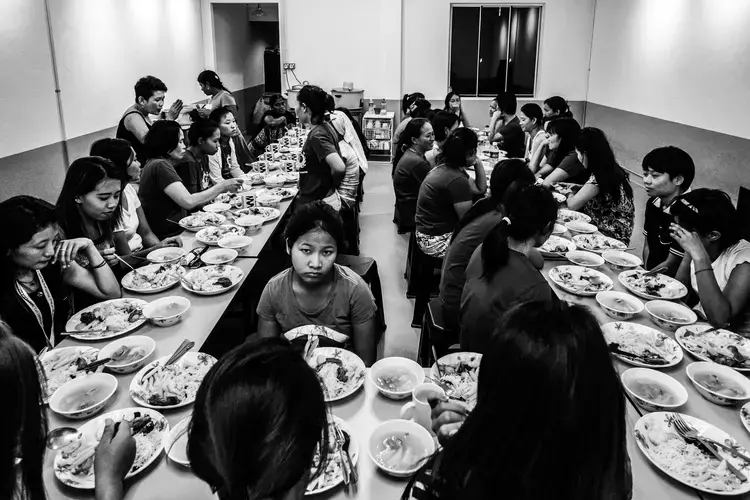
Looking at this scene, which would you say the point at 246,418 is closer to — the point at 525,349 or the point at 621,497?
the point at 525,349

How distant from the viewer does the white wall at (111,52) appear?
17.1 ft

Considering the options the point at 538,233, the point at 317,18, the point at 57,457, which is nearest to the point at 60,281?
the point at 57,457

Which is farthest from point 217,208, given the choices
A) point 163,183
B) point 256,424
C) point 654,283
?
point 256,424

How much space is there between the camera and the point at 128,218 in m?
3.17

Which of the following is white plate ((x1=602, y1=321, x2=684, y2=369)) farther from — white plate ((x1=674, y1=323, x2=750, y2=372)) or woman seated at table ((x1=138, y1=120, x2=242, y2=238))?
woman seated at table ((x1=138, y1=120, x2=242, y2=238))

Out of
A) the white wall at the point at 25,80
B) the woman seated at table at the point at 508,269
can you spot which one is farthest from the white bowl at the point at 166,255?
the white wall at the point at 25,80

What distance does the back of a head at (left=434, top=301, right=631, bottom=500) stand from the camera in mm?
918

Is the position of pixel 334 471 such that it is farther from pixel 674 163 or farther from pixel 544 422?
pixel 674 163

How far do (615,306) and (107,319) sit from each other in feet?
6.66

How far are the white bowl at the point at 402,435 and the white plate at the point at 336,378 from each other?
7.9 inches

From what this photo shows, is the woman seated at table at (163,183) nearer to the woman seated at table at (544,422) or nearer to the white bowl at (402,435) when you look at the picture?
the white bowl at (402,435)

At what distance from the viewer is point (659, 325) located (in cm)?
212

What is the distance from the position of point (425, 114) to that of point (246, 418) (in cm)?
560

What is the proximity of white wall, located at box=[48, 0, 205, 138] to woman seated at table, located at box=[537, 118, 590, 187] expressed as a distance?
450 centimetres
